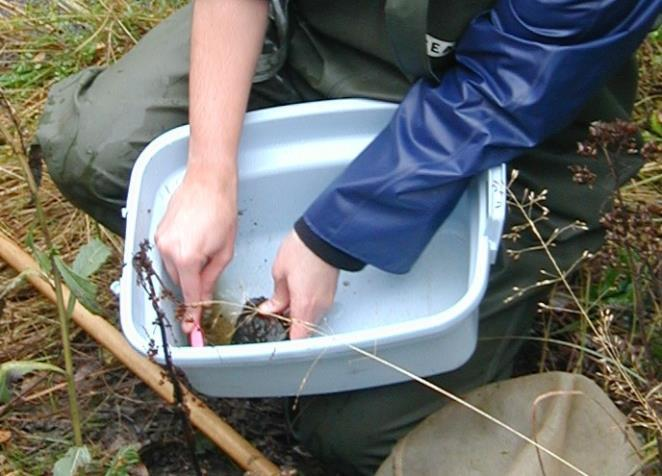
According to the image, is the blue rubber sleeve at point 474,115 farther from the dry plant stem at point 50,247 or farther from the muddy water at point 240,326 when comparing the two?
the dry plant stem at point 50,247

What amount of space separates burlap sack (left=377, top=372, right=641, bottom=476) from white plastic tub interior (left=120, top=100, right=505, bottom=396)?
3.8 inches

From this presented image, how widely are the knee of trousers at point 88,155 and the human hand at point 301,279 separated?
0.41 metres

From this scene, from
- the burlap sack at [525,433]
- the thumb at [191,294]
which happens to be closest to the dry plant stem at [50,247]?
the thumb at [191,294]

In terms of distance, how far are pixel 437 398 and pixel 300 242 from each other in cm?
35

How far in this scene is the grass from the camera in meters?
1.67

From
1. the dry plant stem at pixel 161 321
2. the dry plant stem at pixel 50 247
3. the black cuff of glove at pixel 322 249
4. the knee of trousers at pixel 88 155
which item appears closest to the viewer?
the dry plant stem at pixel 161 321

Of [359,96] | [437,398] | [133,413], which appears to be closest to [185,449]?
[133,413]

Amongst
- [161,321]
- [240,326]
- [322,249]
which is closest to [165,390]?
[240,326]

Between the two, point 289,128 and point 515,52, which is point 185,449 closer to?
point 289,128

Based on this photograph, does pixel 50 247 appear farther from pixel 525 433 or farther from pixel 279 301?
pixel 525 433

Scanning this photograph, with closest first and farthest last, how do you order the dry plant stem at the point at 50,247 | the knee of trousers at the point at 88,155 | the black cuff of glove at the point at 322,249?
1. the dry plant stem at the point at 50,247
2. the black cuff of glove at the point at 322,249
3. the knee of trousers at the point at 88,155

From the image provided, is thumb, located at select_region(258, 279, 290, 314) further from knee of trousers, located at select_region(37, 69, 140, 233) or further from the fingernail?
knee of trousers, located at select_region(37, 69, 140, 233)

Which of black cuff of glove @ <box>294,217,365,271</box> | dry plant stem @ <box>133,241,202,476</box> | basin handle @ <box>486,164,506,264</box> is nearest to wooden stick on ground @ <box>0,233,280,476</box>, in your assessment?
dry plant stem @ <box>133,241,202,476</box>

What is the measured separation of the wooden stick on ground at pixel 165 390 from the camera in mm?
1916
